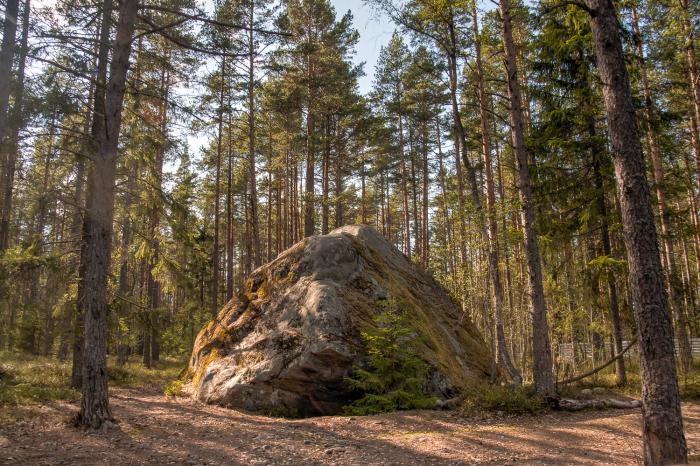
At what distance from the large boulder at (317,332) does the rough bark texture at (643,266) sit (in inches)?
227

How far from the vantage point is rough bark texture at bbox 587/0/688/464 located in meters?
4.49

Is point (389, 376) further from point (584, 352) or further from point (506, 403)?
point (584, 352)

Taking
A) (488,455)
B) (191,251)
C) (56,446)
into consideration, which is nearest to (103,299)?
(56,446)

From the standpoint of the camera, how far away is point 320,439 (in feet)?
23.5

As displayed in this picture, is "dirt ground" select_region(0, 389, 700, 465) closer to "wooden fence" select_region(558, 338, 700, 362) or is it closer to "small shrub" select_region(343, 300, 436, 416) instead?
"small shrub" select_region(343, 300, 436, 416)

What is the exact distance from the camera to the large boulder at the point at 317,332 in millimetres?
9508

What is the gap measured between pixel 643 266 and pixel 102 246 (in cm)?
795

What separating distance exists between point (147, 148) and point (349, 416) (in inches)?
326

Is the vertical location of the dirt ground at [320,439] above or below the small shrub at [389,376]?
below

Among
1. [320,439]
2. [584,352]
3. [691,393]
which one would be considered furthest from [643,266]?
[584,352]

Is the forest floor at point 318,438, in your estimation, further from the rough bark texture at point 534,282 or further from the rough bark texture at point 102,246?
the rough bark texture at point 534,282

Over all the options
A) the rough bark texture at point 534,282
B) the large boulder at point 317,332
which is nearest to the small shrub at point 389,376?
the large boulder at point 317,332

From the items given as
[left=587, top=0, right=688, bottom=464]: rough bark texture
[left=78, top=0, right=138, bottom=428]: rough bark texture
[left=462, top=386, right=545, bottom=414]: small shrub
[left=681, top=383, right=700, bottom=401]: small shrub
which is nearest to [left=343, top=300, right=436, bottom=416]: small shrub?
[left=462, top=386, right=545, bottom=414]: small shrub

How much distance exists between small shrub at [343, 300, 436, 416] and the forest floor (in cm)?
44
